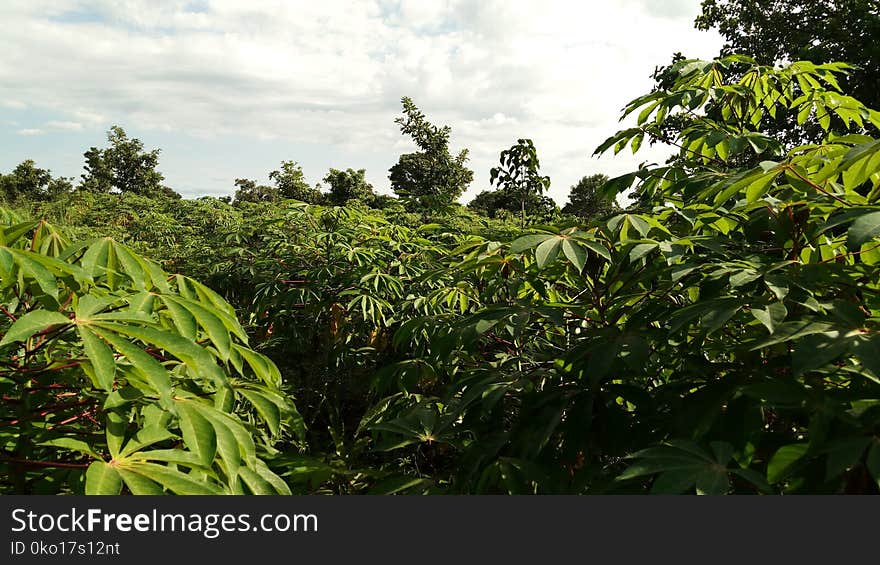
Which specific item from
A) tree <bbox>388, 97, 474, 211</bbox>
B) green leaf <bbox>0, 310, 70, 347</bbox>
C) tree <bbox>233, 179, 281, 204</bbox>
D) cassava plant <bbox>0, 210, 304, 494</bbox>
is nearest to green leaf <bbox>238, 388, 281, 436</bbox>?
cassava plant <bbox>0, 210, 304, 494</bbox>


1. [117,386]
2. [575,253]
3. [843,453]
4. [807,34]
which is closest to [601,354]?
[575,253]

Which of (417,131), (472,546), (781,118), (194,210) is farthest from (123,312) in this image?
A: (781,118)

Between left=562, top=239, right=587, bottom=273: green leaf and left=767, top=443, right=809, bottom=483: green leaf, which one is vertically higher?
left=562, top=239, right=587, bottom=273: green leaf

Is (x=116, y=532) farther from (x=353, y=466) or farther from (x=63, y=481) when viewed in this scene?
(x=353, y=466)

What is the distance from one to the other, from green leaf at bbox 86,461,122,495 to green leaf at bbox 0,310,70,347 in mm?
247

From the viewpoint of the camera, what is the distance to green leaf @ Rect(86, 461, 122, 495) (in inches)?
38.1

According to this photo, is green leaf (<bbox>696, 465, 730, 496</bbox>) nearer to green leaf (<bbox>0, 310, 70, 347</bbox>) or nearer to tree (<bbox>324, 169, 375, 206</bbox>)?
green leaf (<bbox>0, 310, 70, 347</bbox>)

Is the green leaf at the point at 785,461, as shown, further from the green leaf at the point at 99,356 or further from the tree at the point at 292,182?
the tree at the point at 292,182

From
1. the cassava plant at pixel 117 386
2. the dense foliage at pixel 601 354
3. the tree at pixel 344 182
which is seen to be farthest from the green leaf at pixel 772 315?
the tree at pixel 344 182

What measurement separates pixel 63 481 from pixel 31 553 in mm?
291

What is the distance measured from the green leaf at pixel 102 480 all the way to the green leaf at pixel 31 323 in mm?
247

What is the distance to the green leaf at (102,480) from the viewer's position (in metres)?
0.97

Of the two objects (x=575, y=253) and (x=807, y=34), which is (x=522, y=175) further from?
(x=807, y=34)

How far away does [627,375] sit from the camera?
140 cm
